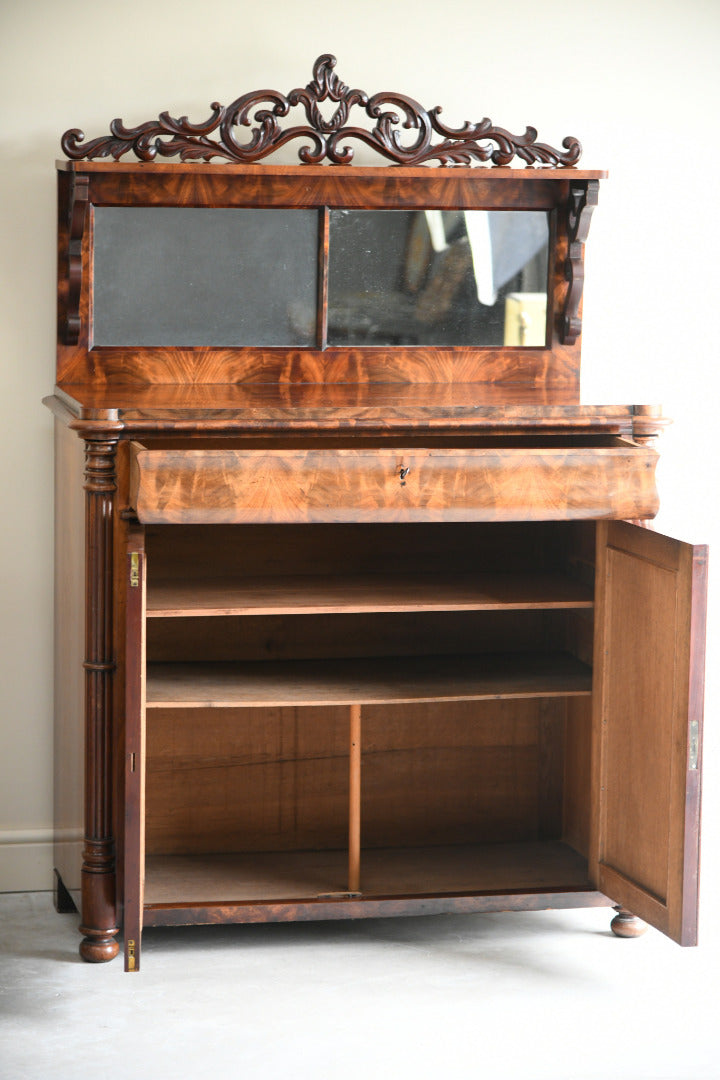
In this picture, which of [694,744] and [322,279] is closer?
[694,744]

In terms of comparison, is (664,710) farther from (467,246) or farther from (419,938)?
(467,246)

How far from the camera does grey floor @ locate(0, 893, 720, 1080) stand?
2.50 m

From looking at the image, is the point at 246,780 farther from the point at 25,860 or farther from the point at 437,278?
the point at 437,278

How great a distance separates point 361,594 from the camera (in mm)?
2977

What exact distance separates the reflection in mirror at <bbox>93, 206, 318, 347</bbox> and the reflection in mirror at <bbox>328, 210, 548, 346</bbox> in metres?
0.09

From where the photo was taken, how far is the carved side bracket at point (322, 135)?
10.2 ft

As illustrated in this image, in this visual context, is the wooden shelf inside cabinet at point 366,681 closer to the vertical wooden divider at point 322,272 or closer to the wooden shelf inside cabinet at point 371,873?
the wooden shelf inside cabinet at point 371,873

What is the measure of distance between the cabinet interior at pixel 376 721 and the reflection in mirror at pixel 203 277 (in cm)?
47

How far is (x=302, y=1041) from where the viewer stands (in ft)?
8.46

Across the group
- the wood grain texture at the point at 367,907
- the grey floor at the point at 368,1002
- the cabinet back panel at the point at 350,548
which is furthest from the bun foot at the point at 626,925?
the cabinet back panel at the point at 350,548

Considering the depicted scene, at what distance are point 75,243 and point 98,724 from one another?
1102 mm

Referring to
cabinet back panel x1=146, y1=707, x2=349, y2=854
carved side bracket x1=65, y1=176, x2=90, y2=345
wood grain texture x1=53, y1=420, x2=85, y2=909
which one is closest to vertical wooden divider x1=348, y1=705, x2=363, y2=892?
cabinet back panel x1=146, y1=707, x2=349, y2=854

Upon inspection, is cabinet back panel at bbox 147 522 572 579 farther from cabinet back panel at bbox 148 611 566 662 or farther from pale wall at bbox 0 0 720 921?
pale wall at bbox 0 0 720 921

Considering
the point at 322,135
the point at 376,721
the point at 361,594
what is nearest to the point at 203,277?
the point at 322,135
